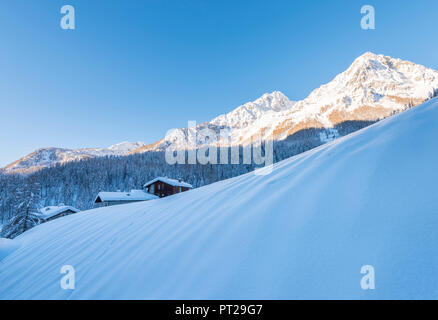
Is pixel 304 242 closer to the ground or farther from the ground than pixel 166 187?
farther from the ground

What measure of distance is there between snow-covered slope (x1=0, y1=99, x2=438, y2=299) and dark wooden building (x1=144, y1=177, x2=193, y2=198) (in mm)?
29728

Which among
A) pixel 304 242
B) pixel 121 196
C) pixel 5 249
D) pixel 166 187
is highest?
pixel 304 242

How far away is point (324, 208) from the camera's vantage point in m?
2.11

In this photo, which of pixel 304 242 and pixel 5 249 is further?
pixel 5 249

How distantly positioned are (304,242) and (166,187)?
3370cm

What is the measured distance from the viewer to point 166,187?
111ft

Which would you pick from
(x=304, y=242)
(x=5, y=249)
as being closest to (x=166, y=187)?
(x=5, y=249)

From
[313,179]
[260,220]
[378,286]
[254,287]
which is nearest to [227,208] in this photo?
[260,220]

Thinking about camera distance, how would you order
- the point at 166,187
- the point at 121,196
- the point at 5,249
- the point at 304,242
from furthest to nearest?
the point at 166,187 → the point at 121,196 → the point at 5,249 → the point at 304,242

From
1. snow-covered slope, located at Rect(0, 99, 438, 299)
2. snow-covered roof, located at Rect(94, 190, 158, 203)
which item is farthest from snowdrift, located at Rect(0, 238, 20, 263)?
snow-covered roof, located at Rect(94, 190, 158, 203)

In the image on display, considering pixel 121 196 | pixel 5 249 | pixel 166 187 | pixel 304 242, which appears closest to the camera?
pixel 304 242

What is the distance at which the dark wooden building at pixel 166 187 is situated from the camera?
3309cm

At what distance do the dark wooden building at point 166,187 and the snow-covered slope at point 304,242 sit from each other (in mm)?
29728

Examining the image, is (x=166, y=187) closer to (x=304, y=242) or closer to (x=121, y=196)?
(x=121, y=196)
